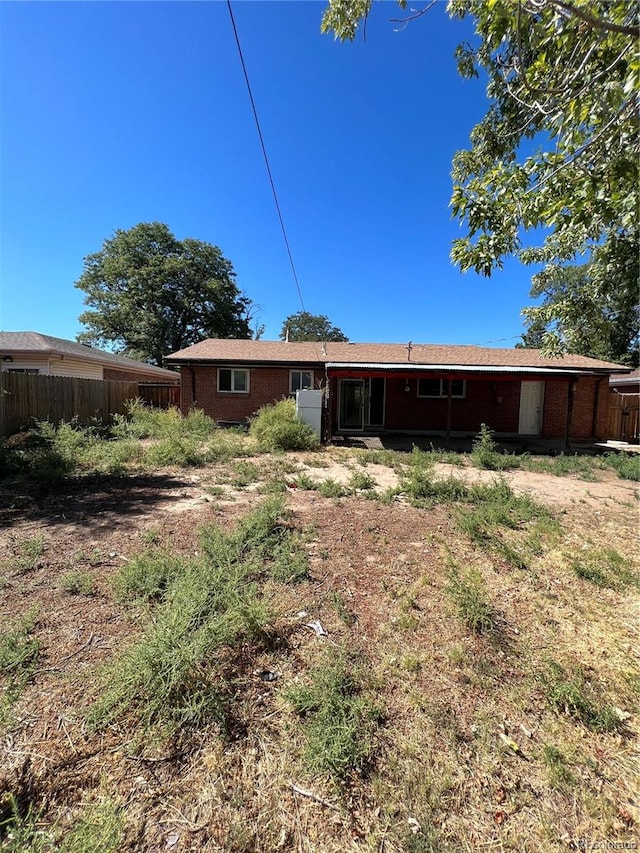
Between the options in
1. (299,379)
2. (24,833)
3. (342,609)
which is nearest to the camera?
(24,833)

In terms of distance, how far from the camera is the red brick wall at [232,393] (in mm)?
14891

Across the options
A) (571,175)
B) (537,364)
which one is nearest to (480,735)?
(571,175)

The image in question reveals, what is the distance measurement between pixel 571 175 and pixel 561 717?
399 centimetres

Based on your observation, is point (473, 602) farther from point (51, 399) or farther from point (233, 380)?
point (233, 380)

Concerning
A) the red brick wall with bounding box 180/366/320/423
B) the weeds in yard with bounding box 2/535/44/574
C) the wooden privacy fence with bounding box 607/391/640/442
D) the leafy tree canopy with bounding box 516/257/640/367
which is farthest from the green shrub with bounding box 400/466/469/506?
the wooden privacy fence with bounding box 607/391/640/442

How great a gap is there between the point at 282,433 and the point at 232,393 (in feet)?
18.5

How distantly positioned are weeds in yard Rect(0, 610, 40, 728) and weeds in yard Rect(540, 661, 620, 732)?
3.18 m

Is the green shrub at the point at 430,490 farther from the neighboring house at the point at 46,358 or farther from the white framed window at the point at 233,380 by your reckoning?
the neighboring house at the point at 46,358

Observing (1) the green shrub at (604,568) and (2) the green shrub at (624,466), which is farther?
(2) the green shrub at (624,466)

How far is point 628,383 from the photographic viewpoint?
1888cm

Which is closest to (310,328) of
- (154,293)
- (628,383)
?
(154,293)

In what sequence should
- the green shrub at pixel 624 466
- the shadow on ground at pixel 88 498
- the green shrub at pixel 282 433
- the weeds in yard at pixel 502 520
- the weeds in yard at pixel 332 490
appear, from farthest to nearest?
the green shrub at pixel 282 433 < the green shrub at pixel 624 466 < the weeds in yard at pixel 332 490 < the shadow on ground at pixel 88 498 < the weeds in yard at pixel 502 520

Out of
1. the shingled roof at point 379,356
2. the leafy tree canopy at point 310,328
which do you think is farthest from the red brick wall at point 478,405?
the leafy tree canopy at point 310,328

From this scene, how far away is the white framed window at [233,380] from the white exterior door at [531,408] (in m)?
10.9
